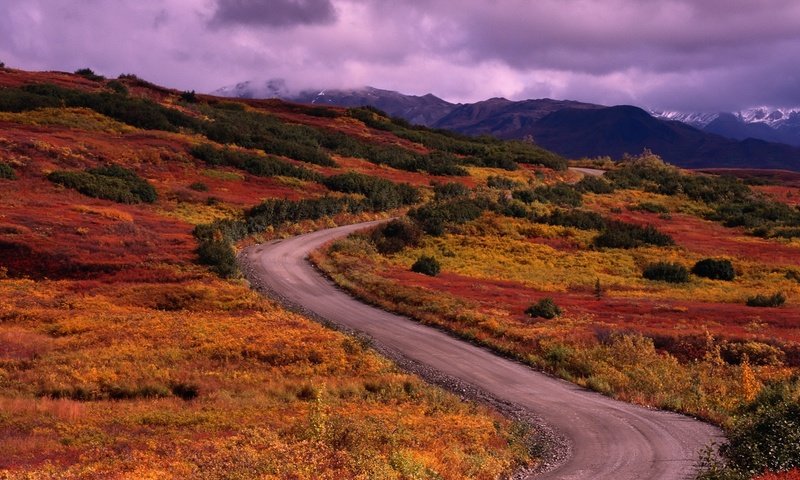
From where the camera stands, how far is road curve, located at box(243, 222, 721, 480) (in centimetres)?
1231

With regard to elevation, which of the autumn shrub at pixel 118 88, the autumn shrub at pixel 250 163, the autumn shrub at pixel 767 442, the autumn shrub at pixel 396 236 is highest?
the autumn shrub at pixel 118 88

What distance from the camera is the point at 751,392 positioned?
16797mm

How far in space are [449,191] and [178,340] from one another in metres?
47.7

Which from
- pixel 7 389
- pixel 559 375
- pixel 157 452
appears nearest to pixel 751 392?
pixel 559 375

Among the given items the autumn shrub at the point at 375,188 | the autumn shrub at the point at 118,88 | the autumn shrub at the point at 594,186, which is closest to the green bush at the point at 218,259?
the autumn shrub at the point at 375,188

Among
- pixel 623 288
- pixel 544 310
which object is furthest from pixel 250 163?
pixel 544 310

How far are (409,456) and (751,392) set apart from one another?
1156 centimetres

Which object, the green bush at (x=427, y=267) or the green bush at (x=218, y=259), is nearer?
the green bush at (x=218, y=259)

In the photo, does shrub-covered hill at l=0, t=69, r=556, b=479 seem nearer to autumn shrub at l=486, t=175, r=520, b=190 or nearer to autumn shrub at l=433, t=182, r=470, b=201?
autumn shrub at l=433, t=182, r=470, b=201

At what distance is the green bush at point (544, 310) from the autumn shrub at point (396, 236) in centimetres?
1883

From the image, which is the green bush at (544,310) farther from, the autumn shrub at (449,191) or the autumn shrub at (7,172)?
the autumn shrub at (7,172)

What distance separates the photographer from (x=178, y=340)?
19281mm

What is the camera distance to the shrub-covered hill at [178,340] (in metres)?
10.3

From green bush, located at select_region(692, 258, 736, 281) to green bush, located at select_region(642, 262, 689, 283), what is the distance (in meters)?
1.06
